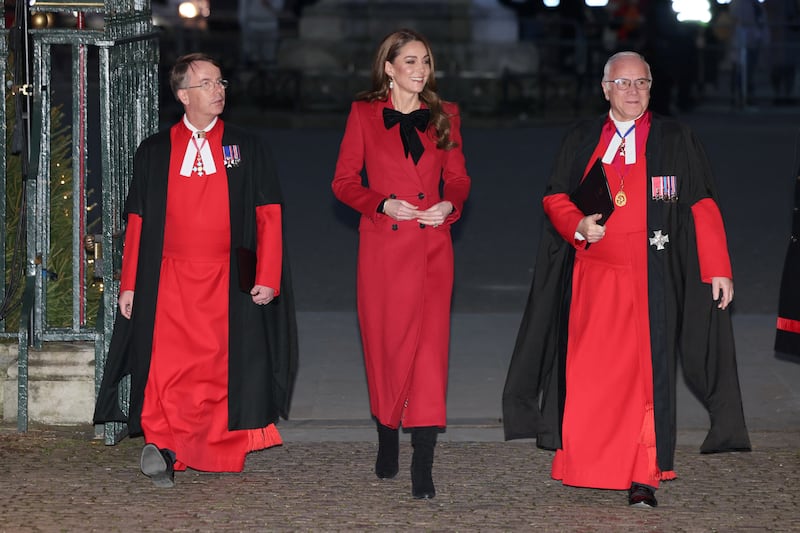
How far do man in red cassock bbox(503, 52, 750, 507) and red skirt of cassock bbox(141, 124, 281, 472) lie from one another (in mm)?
1421

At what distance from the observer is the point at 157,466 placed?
7176 millimetres

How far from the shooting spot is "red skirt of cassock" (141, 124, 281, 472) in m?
7.27

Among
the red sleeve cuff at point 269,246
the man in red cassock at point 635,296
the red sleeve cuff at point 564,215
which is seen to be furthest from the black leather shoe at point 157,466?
the red sleeve cuff at point 564,215

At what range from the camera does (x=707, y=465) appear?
7699 mm

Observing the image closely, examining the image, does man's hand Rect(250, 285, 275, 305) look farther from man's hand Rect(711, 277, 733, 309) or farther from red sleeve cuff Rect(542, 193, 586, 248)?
man's hand Rect(711, 277, 733, 309)

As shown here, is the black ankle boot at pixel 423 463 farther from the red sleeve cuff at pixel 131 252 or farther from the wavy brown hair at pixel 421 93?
the red sleeve cuff at pixel 131 252

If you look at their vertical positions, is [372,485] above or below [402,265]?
below

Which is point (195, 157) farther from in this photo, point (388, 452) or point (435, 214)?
point (388, 452)

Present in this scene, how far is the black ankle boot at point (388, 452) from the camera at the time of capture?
7.41 metres

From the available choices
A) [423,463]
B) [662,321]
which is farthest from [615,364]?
[423,463]

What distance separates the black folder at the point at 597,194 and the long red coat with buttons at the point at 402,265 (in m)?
0.55

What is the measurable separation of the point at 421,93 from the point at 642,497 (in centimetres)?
195

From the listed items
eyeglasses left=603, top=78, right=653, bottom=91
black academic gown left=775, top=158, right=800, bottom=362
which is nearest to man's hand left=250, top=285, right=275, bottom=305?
eyeglasses left=603, top=78, right=653, bottom=91

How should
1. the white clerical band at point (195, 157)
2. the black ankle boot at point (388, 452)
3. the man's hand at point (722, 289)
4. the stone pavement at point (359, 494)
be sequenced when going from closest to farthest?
1. the stone pavement at point (359, 494)
2. the man's hand at point (722, 289)
3. the white clerical band at point (195, 157)
4. the black ankle boot at point (388, 452)
